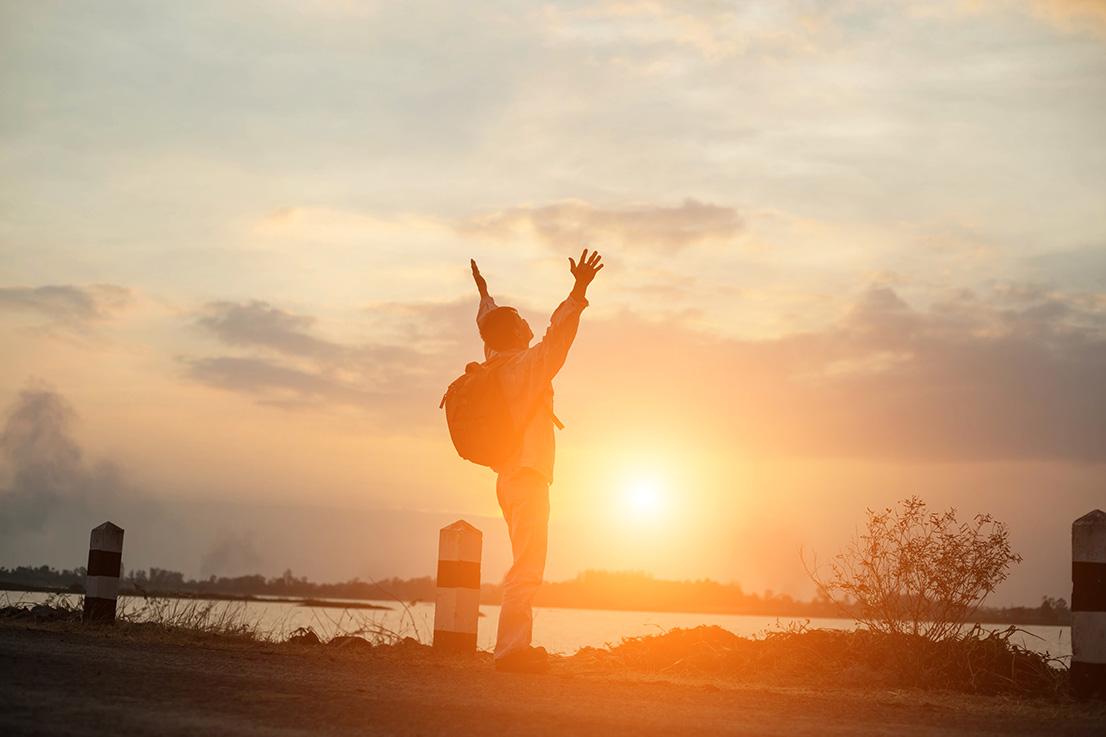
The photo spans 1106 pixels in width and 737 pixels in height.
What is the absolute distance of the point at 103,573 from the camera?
12.9 metres

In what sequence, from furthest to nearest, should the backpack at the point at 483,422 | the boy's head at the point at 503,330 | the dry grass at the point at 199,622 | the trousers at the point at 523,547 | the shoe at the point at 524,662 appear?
1. the dry grass at the point at 199,622
2. the boy's head at the point at 503,330
3. the backpack at the point at 483,422
4. the trousers at the point at 523,547
5. the shoe at the point at 524,662

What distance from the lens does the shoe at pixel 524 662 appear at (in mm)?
9180

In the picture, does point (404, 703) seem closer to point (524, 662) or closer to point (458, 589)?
point (524, 662)

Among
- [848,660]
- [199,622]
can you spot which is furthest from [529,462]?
[199,622]

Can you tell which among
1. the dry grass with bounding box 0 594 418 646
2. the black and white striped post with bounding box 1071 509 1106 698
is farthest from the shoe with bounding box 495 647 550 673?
the black and white striped post with bounding box 1071 509 1106 698

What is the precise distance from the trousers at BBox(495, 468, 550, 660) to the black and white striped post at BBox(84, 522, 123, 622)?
216 inches

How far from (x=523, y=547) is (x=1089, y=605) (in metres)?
4.50

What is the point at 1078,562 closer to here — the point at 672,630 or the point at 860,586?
the point at 860,586

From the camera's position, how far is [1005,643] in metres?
10.3

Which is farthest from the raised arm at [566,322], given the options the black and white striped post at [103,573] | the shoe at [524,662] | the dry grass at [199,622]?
the black and white striped post at [103,573]

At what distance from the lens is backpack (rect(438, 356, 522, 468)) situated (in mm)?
9742

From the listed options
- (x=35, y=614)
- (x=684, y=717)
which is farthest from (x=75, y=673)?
(x=35, y=614)

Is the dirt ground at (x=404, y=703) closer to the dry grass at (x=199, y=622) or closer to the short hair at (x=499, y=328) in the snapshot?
the dry grass at (x=199, y=622)

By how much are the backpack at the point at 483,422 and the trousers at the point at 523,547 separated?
24 centimetres
